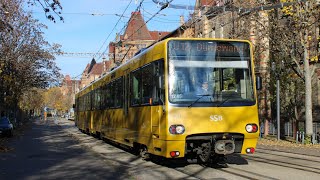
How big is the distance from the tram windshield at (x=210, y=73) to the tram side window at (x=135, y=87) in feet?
8.40

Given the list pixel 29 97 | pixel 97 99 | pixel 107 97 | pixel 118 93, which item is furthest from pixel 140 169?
pixel 29 97

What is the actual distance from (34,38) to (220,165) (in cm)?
3274

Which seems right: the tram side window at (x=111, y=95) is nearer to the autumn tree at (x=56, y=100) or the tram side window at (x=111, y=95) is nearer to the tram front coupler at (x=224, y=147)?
the tram front coupler at (x=224, y=147)

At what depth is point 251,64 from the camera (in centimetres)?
1152

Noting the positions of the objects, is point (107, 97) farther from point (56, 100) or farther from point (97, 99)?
point (56, 100)

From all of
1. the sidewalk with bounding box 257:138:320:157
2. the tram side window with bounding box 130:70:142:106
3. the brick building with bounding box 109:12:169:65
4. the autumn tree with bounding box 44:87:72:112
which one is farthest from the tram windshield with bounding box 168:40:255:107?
the autumn tree with bounding box 44:87:72:112

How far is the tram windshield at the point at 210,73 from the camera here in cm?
1080

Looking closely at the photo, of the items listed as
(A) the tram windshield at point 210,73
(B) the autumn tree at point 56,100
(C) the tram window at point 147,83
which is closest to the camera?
(A) the tram windshield at point 210,73

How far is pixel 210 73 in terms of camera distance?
10984 millimetres

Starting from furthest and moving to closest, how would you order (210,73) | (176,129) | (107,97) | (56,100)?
(56,100) → (107,97) → (210,73) → (176,129)

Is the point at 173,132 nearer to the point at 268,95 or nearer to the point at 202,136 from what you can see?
the point at 202,136

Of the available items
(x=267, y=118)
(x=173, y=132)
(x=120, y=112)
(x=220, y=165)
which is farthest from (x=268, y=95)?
(x=173, y=132)

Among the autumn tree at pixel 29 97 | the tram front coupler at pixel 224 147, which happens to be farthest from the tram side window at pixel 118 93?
the autumn tree at pixel 29 97

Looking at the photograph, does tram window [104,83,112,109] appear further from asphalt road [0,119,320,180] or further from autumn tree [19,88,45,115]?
autumn tree [19,88,45,115]
